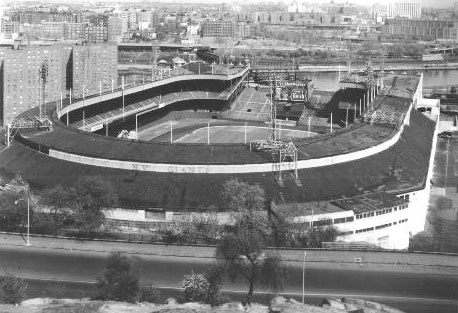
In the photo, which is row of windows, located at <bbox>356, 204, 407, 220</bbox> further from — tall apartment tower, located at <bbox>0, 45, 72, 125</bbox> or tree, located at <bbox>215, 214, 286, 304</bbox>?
tall apartment tower, located at <bbox>0, 45, 72, 125</bbox>

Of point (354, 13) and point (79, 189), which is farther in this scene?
point (354, 13)

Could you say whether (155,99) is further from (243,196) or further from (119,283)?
(119,283)

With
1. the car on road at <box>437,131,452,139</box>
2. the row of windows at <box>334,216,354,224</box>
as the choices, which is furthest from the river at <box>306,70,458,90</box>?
the row of windows at <box>334,216,354,224</box>

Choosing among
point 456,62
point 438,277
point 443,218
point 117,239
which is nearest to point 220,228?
point 117,239

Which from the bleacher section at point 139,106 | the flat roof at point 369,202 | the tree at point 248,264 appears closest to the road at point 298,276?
the tree at point 248,264

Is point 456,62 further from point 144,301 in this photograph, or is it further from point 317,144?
point 144,301

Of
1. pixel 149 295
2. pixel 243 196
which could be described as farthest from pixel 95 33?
pixel 149 295
